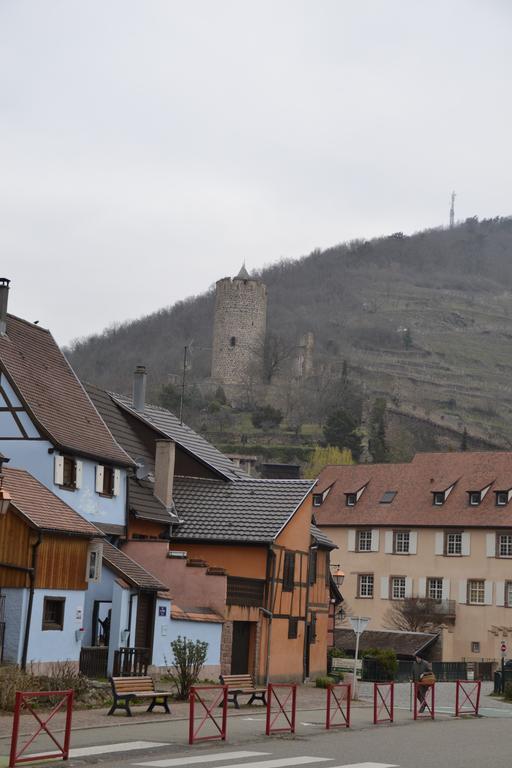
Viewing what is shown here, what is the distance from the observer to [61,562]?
27984mm

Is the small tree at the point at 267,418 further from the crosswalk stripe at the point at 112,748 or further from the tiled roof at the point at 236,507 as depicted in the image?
the crosswalk stripe at the point at 112,748

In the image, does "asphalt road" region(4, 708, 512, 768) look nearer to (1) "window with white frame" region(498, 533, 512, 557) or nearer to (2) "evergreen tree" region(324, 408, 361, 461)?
(1) "window with white frame" region(498, 533, 512, 557)

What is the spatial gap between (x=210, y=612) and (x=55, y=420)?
628cm

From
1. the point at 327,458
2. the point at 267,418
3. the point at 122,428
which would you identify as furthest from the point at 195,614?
the point at 267,418

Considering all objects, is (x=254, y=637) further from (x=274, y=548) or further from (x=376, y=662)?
(x=376, y=662)

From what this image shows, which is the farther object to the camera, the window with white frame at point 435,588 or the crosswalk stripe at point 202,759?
the window with white frame at point 435,588

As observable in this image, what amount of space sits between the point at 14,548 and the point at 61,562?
4.36ft

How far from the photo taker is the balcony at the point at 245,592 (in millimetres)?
34312

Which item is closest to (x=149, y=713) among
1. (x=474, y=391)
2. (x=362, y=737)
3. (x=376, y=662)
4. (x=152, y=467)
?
(x=362, y=737)

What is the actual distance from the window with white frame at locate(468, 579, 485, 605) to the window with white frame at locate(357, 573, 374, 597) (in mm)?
5422

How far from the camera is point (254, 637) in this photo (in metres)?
35.1

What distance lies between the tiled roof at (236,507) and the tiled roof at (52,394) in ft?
11.3

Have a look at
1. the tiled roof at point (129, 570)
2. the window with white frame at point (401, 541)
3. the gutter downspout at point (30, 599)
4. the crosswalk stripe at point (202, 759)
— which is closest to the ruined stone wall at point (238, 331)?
the window with white frame at point (401, 541)

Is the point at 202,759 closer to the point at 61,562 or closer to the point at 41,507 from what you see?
the point at 61,562
